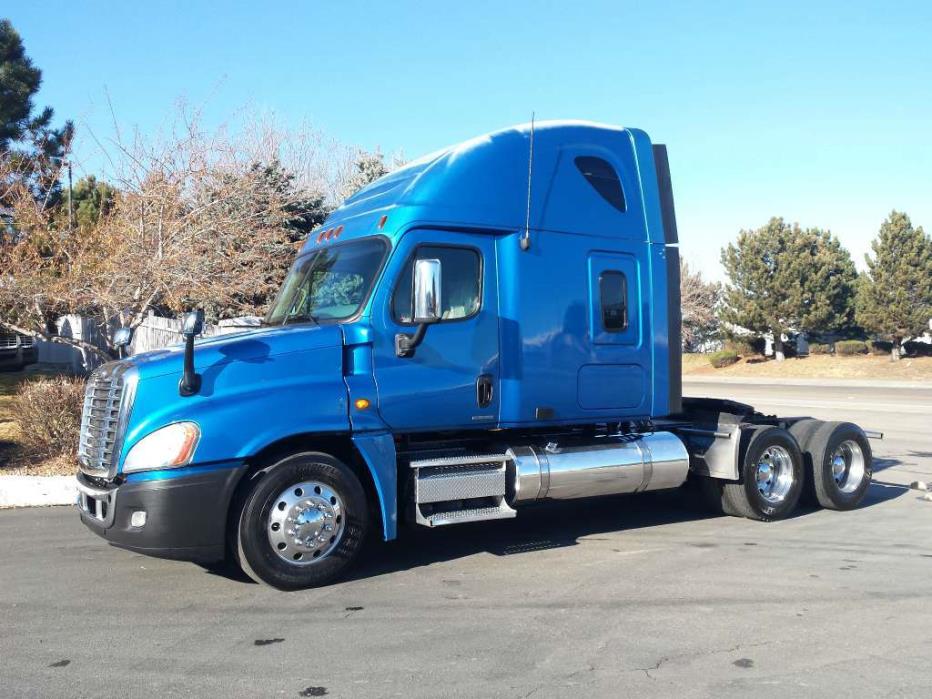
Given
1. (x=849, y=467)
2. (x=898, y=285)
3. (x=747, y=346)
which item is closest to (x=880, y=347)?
(x=898, y=285)

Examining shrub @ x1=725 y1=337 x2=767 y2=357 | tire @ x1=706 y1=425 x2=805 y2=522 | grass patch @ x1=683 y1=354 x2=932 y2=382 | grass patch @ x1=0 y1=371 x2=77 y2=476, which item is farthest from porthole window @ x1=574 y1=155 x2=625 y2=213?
shrub @ x1=725 y1=337 x2=767 y2=357

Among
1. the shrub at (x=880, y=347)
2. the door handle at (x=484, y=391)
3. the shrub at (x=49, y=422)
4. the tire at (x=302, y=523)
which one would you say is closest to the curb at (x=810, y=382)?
the shrub at (x=880, y=347)

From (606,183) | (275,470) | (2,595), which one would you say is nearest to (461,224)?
(606,183)

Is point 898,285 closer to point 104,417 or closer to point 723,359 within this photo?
Answer: point 723,359

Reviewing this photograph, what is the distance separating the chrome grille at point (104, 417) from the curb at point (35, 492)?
380cm

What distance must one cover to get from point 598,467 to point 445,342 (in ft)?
6.10

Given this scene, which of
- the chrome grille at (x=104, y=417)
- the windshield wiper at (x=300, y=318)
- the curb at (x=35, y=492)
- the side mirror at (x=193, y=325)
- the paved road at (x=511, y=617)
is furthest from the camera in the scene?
the curb at (x=35, y=492)

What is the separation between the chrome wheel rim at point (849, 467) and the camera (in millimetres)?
9172

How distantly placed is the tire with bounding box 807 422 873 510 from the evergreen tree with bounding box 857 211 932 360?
37.0 meters

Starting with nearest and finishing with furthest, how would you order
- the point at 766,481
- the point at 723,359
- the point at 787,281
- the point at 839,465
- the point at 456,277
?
the point at 456,277
the point at 766,481
the point at 839,465
the point at 787,281
the point at 723,359

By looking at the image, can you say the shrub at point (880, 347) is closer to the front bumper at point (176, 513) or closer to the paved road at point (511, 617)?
the paved road at point (511, 617)

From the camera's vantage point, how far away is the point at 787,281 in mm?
45188

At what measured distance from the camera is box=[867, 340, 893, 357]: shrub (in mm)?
46219

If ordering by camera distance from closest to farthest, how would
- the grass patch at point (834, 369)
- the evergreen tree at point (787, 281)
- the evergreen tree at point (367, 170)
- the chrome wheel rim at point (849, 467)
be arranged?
the chrome wheel rim at point (849, 467) < the evergreen tree at point (367, 170) < the grass patch at point (834, 369) < the evergreen tree at point (787, 281)
